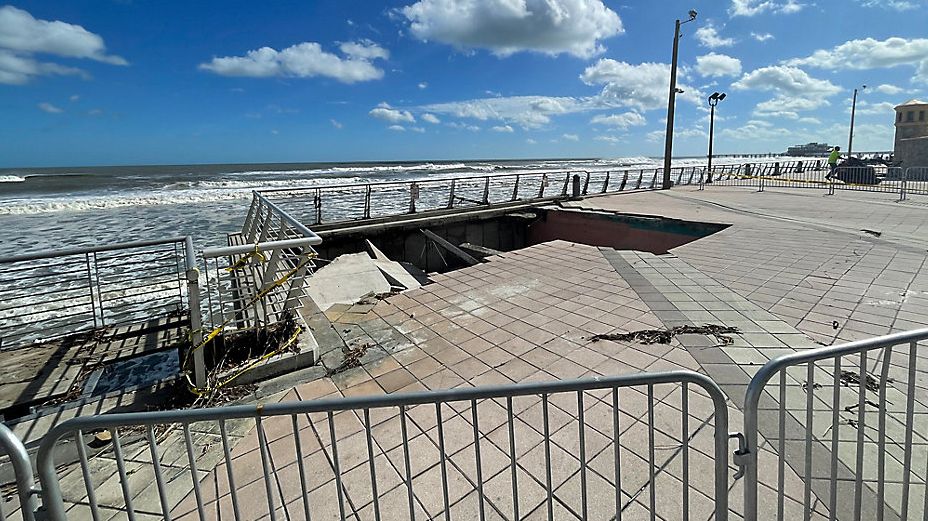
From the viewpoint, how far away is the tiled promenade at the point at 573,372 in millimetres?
2209

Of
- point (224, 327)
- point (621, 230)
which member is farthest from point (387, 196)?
point (224, 327)

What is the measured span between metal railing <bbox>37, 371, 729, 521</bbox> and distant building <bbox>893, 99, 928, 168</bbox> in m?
36.8

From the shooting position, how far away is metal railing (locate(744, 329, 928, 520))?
5.31 ft

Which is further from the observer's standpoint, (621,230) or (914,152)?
(914,152)

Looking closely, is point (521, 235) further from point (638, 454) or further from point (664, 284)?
point (638, 454)

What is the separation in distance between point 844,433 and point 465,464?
2179 millimetres

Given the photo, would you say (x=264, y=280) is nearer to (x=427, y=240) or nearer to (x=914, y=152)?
(x=427, y=240)

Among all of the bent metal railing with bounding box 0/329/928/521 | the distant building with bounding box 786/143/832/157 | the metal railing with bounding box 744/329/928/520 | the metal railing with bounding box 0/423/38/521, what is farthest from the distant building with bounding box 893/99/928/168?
the distant building with bounding box 786/143/832/157

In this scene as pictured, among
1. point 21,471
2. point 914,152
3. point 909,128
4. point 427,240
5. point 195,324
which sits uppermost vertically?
point 909,128

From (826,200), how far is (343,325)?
16.9 metres

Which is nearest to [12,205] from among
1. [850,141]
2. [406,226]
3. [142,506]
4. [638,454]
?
[406,226]

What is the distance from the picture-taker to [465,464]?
2.44 metres

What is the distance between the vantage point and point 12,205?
23219 millimetres

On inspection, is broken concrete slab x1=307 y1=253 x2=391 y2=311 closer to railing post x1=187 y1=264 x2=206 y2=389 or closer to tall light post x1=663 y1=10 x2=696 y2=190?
railing post x1=187 y1=264 x2=206 y2=389
